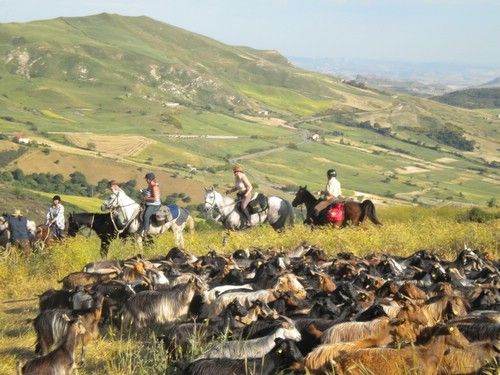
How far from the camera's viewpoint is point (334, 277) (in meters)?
13.7

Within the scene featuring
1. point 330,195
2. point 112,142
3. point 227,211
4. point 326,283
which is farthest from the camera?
point 112,142

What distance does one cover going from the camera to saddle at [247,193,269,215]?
22.3 meters

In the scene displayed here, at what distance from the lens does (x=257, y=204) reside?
22.4m

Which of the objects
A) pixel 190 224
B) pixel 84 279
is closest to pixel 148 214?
pixel 190 224

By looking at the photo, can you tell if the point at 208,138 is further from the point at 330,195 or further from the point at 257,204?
the point at 257,204

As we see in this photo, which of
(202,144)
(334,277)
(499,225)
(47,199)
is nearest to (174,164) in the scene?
(202,144)

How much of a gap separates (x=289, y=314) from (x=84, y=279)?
4.82m

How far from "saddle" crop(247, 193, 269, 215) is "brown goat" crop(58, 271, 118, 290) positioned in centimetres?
857

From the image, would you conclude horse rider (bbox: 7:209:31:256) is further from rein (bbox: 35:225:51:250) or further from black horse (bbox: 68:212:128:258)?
black horse (bbox: 68:212:128:258)

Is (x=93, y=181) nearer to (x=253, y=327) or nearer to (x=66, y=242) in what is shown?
(x=66, y=242)

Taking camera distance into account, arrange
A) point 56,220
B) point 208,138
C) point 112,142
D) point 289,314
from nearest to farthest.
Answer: point 289,314, point 56,220, point 112,142, point 208,138

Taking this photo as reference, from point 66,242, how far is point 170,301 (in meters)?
7.57

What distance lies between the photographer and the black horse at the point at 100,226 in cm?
1961

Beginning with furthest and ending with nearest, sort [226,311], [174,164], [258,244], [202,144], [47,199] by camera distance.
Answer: [202,144]
[174,164]
[47,199]
[258,244]
[226,311]
